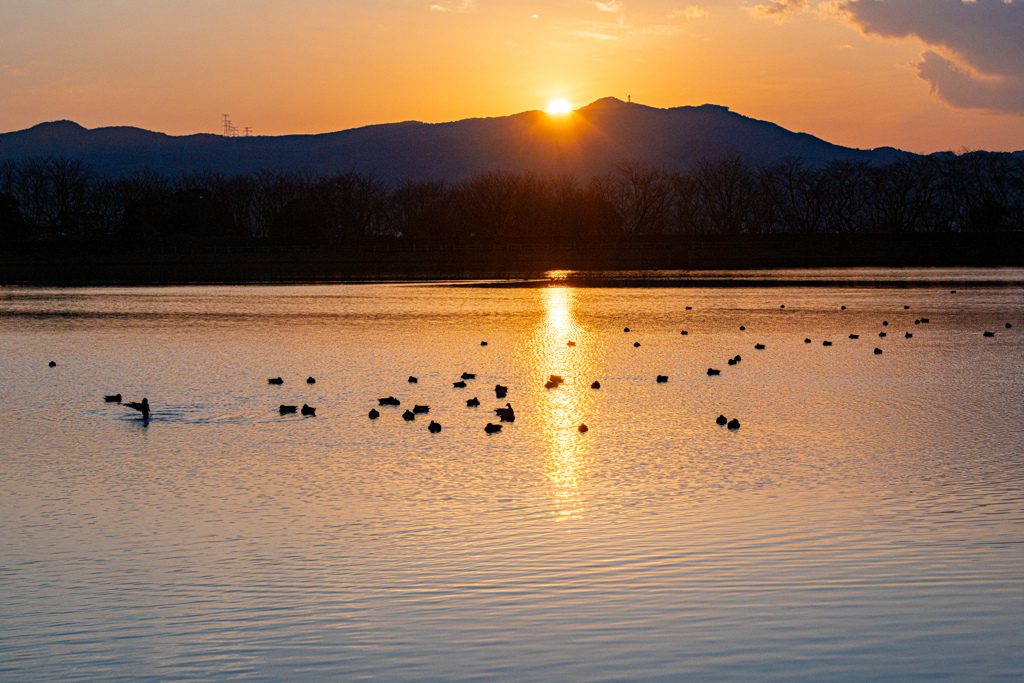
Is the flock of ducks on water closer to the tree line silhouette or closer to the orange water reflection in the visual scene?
the orange water reflection

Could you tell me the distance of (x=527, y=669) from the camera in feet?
21.9

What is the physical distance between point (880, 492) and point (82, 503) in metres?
→ 8.22

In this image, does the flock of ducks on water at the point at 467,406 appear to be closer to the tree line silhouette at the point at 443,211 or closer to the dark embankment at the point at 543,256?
the dark embankment at the point at 543,256

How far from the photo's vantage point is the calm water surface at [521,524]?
6988 mm

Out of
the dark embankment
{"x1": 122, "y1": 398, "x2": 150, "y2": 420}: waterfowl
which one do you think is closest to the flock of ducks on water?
{"x1": 122, "y1": 398, "x2": 150, "y2": 420}: waterfowl

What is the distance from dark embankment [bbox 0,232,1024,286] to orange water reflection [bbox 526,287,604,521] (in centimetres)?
6679

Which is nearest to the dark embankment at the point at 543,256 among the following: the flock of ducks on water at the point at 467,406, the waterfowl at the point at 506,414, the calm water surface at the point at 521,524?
the flock of ducks on water at the point at 467,406

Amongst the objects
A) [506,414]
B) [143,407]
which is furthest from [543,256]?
[506,414]

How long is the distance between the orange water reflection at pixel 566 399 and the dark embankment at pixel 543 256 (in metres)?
66.8

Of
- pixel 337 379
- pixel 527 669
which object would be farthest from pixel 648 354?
pixel 527 669

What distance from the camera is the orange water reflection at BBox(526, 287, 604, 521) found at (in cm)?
1209

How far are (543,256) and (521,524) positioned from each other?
104 metres

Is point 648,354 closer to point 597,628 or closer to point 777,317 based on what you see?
point 777,317

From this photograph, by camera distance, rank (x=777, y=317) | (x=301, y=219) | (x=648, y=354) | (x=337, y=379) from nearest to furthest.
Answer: (x=337, y=379), (x=648, y=354), (x=777, y=317), (x=301, y=219)
